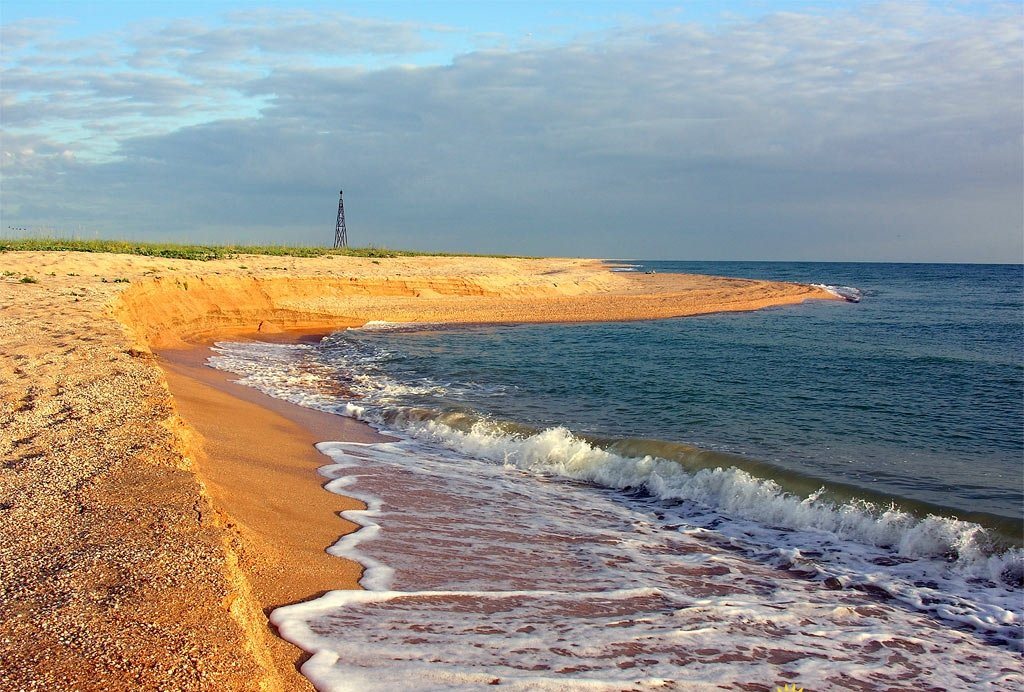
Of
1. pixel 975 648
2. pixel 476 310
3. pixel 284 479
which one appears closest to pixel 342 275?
pixel 476 310

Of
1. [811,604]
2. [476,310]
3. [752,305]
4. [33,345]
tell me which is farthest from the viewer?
[752,305]

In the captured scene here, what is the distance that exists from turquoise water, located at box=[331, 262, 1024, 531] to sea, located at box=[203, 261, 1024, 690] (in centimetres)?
8

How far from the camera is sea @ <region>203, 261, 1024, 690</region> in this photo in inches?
179

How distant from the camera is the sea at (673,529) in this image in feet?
14.9

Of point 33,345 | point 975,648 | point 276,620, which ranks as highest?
point 33,345

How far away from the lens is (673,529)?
743 centimetres

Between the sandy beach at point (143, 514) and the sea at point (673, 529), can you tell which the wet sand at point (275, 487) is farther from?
the sea at point (673, 529)

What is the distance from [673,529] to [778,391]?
7.93m

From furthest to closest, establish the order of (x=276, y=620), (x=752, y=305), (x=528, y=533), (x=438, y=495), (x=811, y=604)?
(x=752, y=305), (x=438, y=495), (x=528, y=533), (x=811, y=604), (x=276, y=620)

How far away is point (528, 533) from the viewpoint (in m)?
6.84

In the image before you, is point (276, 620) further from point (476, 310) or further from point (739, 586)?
point (476, 310)

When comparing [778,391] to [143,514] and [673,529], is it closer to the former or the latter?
[673,529]

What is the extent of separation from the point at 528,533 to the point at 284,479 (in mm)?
2748

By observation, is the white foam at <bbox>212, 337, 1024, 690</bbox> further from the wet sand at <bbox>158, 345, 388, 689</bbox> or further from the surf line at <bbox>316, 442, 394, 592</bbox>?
the wet sand at <bbox>158, 345, 388, 689</bbox>
